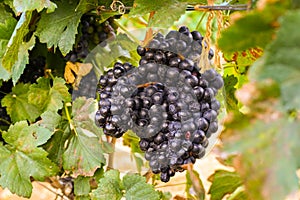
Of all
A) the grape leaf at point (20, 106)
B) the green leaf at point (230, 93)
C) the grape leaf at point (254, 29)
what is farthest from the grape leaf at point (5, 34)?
the grape leaf at point (254, 29)

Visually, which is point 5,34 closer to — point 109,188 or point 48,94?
point 48,94

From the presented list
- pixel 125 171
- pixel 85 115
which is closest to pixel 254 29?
pixel 85 115

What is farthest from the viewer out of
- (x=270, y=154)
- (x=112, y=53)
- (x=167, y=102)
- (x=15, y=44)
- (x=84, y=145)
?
(x=112, y=53)

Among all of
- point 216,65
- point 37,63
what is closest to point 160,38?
point 216,65

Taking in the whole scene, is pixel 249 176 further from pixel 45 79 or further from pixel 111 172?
pixel 45 79

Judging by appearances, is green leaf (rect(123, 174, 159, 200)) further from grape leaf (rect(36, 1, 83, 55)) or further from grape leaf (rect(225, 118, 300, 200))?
grape leaf (rect(225, 118, 300, 200))

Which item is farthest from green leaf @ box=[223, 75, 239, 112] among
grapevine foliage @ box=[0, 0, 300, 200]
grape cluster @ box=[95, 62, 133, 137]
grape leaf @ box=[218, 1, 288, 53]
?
grape leaf @ box=[218, 1, 288, 53]
